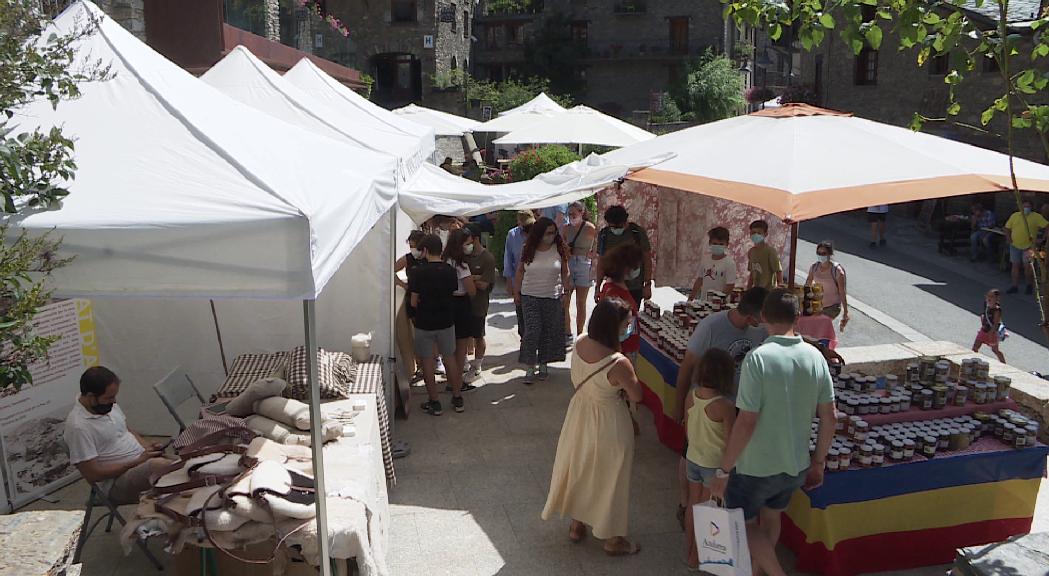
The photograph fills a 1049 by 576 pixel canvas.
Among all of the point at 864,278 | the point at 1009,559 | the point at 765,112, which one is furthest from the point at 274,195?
the point at 864,278

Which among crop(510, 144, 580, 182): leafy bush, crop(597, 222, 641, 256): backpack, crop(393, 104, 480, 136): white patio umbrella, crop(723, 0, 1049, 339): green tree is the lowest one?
crop(597, 222, 641, 256): backpack

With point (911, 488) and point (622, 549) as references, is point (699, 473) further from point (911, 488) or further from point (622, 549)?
point (911, 488)

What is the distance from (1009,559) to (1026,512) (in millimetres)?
1243

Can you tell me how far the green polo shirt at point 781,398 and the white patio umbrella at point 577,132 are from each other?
8.79m

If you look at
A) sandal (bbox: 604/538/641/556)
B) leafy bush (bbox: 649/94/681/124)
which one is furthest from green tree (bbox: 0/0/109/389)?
leafy bush (bbox: 649/94/681/124)

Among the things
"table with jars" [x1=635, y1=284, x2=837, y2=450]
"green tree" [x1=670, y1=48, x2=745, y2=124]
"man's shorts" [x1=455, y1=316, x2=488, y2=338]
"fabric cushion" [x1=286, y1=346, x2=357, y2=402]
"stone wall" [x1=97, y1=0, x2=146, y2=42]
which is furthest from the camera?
"green tree" [x1=670, y1=48, x2=745, y2=124]

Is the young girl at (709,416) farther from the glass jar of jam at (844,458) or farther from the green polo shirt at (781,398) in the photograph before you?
the glass jar of jam at (844,458)

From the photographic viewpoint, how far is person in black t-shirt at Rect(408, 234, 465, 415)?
6.63 metres

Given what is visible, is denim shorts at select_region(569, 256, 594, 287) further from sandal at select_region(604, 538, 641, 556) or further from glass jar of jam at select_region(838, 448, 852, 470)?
glass jar of jam at select_region(838, 448, 852, 470)

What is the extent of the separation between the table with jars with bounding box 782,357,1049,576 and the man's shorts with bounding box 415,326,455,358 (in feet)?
10.3

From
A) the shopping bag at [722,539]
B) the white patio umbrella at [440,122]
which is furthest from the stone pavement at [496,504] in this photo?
the white patio umbrella at [440,122]

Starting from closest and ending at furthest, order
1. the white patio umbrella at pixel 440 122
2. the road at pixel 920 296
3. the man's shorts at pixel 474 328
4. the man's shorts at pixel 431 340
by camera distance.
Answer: the man's shorts at pixel 431 340 < the man's shorts at pixel 474 328 < the road at pixel 920 296 < the white patio umbrella at pixel 440 122

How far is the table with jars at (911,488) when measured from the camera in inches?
177

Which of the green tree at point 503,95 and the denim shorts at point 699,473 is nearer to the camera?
the denim shorts at point 699,473
